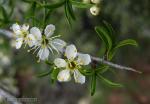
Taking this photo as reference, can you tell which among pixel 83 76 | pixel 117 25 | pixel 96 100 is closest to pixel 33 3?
pixel 83 76

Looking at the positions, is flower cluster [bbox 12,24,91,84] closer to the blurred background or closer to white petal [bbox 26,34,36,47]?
white petal [bbox 26,34,36,47]

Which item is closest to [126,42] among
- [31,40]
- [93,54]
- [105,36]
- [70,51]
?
[105,36]

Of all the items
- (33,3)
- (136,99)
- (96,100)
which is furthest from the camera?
(136,99)

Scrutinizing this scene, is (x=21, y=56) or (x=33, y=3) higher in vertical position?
(x=33, y=3)

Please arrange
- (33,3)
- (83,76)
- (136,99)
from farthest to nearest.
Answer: (136,99) < (33,3) < (83,76)

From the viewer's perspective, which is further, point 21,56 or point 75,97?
point 75,97

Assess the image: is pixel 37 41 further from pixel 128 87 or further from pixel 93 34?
pixel 128 87

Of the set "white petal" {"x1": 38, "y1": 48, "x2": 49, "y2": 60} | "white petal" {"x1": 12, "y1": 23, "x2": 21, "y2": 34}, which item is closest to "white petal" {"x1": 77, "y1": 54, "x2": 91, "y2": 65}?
"white petal" {"x1": 38, "y1": 48, "x2": 49, "y2": 60}

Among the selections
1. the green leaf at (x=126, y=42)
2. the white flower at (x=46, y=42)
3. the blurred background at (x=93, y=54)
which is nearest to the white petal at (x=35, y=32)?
the white flower at (x=46, y=42)
